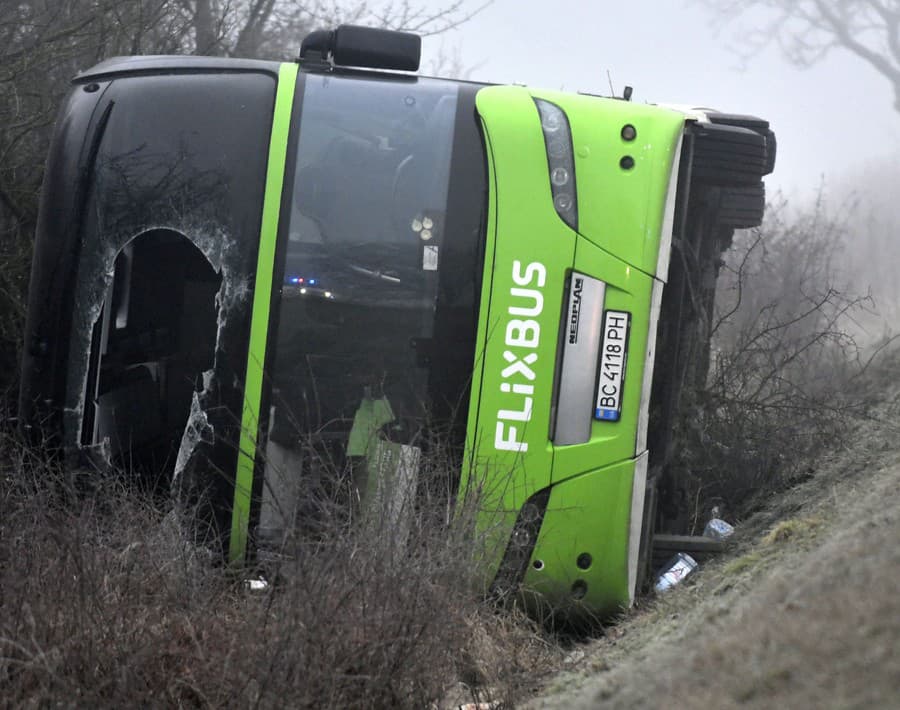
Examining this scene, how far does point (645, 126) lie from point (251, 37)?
27.1ft

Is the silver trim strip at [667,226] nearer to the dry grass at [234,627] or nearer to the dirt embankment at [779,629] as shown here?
the dirt embankment at [779,629]

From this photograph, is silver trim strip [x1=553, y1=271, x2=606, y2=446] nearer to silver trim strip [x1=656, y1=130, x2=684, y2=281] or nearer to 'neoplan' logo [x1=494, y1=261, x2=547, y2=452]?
'neoplan' logo [x1=494, y1=261, x2=547, y2=452]

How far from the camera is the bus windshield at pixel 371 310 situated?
15.3 ft

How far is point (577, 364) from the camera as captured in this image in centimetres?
470

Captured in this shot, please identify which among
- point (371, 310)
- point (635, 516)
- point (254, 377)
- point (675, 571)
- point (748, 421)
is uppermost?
point (371, 310)

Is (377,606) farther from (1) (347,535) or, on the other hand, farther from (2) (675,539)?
(2) (675,539)

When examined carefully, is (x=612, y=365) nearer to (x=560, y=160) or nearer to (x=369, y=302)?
(x=560, y=160)

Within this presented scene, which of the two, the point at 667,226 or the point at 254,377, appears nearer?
the point at 254,377

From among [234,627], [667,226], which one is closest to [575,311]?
[667,226]

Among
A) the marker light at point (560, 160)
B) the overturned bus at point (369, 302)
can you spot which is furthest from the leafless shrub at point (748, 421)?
the marker light at point (560, 160)

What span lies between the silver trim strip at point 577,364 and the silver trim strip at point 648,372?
7.6 inches

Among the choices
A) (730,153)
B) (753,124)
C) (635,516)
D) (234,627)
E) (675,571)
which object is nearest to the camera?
(234,627)

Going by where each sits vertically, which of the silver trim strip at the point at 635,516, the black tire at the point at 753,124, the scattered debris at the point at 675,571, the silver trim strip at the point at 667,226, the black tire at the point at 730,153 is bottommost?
the scattered debris at the point at 675,571

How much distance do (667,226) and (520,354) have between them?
2.38 ft
